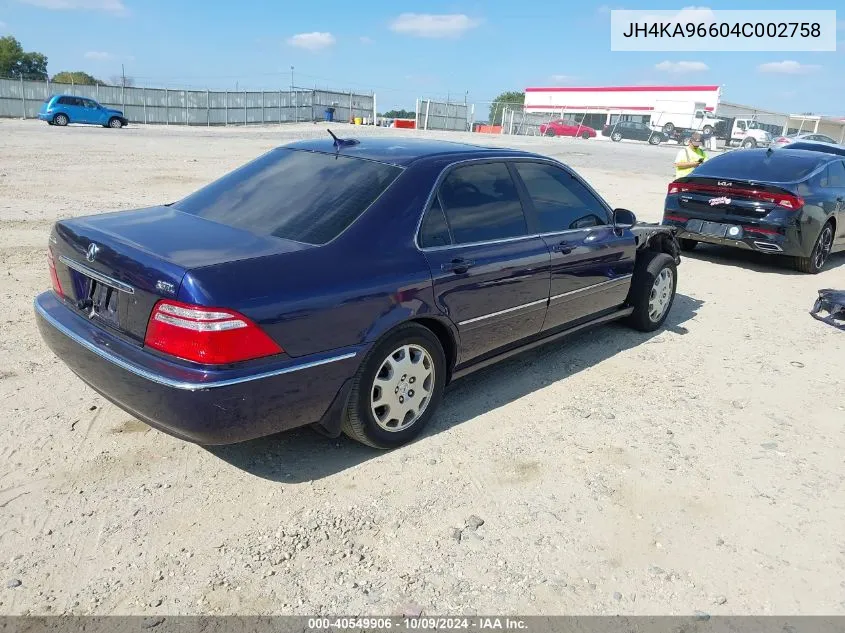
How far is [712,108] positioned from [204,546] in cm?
5564

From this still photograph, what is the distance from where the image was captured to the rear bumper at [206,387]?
2793mm

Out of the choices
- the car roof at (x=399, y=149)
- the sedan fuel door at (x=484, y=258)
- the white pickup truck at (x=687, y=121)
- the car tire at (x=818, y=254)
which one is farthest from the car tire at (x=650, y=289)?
the white pickup truck at (x=687, y=121)

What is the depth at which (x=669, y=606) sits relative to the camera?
267 cm

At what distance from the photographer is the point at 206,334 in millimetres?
2756

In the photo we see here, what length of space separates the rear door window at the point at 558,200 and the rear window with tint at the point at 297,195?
47.1 inches

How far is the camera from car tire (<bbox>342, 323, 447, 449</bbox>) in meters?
3.34

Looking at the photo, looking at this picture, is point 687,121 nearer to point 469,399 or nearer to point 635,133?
point 635,133

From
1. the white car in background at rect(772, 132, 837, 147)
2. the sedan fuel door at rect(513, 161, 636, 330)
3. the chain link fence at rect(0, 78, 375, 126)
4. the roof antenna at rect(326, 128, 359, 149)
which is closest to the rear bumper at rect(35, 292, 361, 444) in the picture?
the roof antenna at rect(326, 128, 359, 149)

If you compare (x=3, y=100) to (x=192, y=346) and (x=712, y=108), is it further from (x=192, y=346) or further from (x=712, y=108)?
(x=712, y=108)

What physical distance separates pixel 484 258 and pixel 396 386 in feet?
3.17

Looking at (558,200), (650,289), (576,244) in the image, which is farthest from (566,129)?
(576,244)

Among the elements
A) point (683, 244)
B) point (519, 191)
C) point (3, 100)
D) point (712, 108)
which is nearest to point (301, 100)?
point (3, 100)

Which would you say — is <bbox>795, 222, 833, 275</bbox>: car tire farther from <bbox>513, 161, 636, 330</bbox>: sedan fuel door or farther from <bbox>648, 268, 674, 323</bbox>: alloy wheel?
<bbox>513, 161, 636, 330</bbox>: sedan fuel door

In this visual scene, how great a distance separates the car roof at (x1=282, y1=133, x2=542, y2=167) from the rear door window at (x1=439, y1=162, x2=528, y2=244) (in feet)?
0.47
